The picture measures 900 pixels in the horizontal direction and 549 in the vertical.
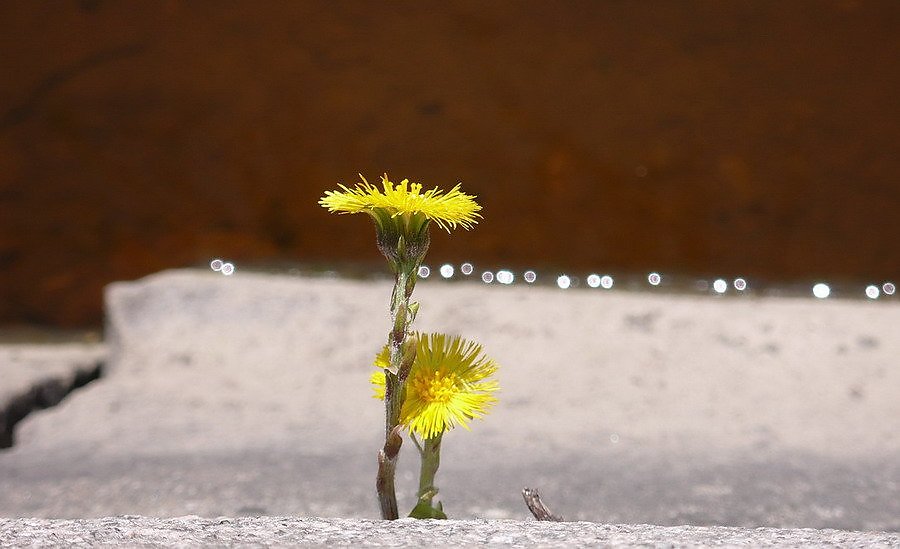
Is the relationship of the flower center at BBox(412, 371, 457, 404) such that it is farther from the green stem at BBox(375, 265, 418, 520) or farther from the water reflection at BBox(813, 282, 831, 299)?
the water reflection at BBox(813, 282, 831, 299)

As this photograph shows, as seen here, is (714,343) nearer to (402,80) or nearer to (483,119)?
(483,119)

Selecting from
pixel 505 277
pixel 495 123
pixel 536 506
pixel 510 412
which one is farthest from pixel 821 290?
pixel 536 506

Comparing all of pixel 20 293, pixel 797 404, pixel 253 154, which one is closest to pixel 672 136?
pixel 797 404

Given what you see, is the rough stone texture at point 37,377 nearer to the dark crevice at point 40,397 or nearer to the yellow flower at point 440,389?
the dark crevice at point 40,397

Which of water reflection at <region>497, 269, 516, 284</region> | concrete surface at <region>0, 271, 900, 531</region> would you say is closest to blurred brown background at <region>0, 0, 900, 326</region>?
water reflection at <region>497, 269, 516, 284</region>

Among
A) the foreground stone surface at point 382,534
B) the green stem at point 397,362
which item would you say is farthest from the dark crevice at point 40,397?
the green stem at point 397,362

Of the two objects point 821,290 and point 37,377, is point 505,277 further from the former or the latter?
point 37,377
